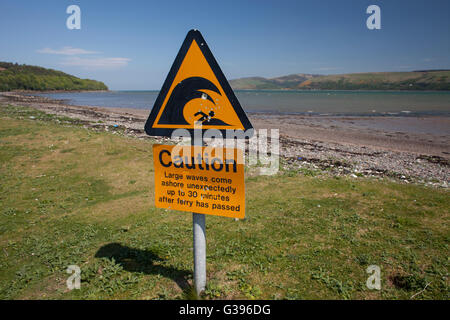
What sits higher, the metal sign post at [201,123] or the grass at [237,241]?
the metal sign post at [201,123]

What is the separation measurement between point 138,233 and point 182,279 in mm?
1688

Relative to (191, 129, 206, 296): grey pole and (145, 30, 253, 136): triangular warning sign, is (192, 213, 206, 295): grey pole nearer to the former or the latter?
(191, 129, 206, 296): grey pole

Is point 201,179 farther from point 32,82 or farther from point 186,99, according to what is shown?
point 32,82

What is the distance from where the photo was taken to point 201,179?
2.74m

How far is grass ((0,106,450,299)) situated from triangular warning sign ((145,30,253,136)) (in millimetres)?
1965

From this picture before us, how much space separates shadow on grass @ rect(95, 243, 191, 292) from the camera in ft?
11.2

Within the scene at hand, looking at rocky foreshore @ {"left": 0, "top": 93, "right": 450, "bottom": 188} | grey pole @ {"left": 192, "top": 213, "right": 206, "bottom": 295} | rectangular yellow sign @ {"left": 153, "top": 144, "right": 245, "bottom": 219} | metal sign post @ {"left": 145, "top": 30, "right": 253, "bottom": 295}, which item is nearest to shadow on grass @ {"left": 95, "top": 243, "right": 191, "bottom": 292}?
grey pole @ {"left": 192, "top": 213, "right": 206, "bottom": 295}

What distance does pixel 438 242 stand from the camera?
12.4 feet

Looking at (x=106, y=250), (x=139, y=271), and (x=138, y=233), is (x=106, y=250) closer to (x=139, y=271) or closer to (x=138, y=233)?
(x=138, y=233)

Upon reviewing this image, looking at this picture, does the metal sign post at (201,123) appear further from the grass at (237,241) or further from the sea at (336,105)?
the sea at (336,105)

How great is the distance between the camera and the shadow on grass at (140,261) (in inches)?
134

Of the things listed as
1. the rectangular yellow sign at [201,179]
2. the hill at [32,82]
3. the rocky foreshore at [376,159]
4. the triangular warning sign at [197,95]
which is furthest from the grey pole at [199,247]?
the hill at [32,82]

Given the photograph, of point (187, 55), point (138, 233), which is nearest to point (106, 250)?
point (138, 233)

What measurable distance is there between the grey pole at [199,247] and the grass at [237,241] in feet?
0.50
